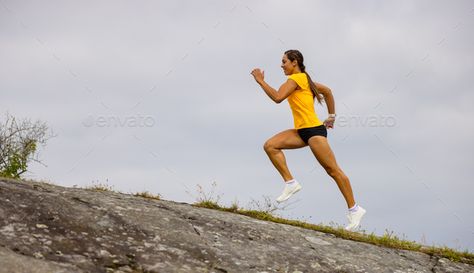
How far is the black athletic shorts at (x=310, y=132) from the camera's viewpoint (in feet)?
26.2

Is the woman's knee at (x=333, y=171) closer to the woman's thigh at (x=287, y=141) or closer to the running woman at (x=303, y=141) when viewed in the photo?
the running woman at (x=303, y=141)

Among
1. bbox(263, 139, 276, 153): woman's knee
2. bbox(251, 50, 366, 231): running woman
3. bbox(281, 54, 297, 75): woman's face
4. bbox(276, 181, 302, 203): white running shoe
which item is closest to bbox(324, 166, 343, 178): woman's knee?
bbox(251, 50, 366, 231): running woman

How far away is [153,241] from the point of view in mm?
5523

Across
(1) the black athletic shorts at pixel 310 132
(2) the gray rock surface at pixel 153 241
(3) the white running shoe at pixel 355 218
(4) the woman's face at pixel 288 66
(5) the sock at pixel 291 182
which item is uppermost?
(4) the woman's face at pixel 288 66

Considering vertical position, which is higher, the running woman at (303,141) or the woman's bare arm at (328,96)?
the woman's bare arm at (328,96)

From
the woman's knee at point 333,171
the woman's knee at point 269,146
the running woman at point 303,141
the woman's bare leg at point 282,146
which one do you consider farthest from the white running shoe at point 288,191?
the woman's knee at point 269,146

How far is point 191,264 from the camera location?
521 centimetres

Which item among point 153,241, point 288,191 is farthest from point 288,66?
point 153,241

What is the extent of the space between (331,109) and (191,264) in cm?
439

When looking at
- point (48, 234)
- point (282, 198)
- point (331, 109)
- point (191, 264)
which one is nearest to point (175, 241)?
point (191, 264)

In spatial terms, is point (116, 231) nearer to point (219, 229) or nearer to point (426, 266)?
point (219, 229)

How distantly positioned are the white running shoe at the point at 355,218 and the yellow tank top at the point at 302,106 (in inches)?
57.4

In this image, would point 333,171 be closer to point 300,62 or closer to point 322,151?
point 322,151

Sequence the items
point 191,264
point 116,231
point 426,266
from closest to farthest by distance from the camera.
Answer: point 191,264, point 116,231, point 426,266
